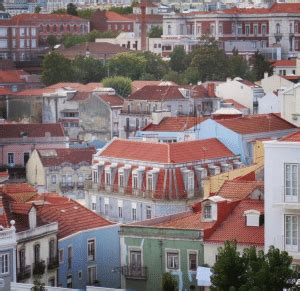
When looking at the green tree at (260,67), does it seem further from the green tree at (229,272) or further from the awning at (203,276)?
the green tree at (229,272)

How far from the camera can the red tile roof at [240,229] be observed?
39000 millimetres

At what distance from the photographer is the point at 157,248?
133ft

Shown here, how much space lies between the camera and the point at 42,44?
153250mm

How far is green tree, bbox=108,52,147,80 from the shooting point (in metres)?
122

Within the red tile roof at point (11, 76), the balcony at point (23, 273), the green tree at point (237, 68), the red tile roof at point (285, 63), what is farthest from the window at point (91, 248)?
the red tile roof at point (285, 63)

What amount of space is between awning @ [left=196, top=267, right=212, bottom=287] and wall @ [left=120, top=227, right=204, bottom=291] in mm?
701

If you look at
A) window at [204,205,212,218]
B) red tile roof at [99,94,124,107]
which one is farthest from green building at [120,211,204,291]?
red tile roof at [99,94,124,107]

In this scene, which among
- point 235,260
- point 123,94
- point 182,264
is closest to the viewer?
point 235,260

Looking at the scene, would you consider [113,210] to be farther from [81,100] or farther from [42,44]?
[42,44]

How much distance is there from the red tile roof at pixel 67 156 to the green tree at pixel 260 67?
4622 centimetres

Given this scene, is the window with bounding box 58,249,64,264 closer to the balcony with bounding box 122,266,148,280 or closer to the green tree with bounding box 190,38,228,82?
the balcony with bounding box 122,266,148,280

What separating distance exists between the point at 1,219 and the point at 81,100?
51669 mm

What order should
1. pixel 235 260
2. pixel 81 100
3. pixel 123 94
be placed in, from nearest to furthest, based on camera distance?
1. pixel 235 260
2. pixel 81 100
3. pixel 123 94

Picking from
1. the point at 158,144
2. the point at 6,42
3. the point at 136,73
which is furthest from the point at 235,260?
the point at 6,42
